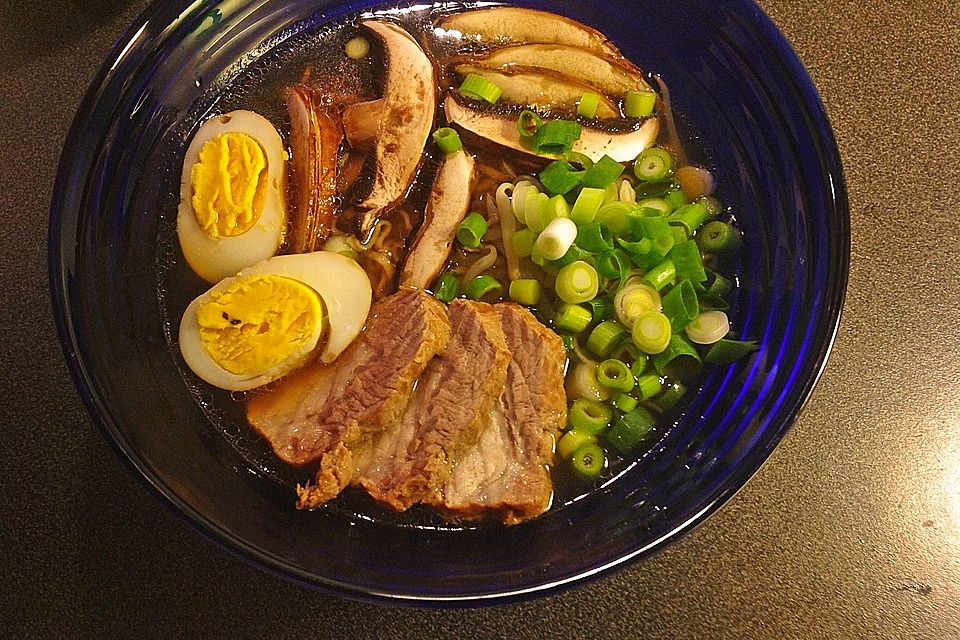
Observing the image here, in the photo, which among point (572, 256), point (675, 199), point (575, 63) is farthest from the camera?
point (575, 63)

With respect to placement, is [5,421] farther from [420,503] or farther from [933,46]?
[933,46]

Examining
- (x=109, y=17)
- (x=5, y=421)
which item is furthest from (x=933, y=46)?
(x=5, y=421)

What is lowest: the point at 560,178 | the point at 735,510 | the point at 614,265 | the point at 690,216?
the point at 735,510

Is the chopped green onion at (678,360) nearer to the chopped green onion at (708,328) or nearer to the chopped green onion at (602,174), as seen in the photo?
the chopped green onion at (708,328)

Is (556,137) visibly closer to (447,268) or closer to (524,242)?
(524,242)

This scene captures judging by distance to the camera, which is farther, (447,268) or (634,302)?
(447,268)

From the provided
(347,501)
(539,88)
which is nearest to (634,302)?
(539,88)
